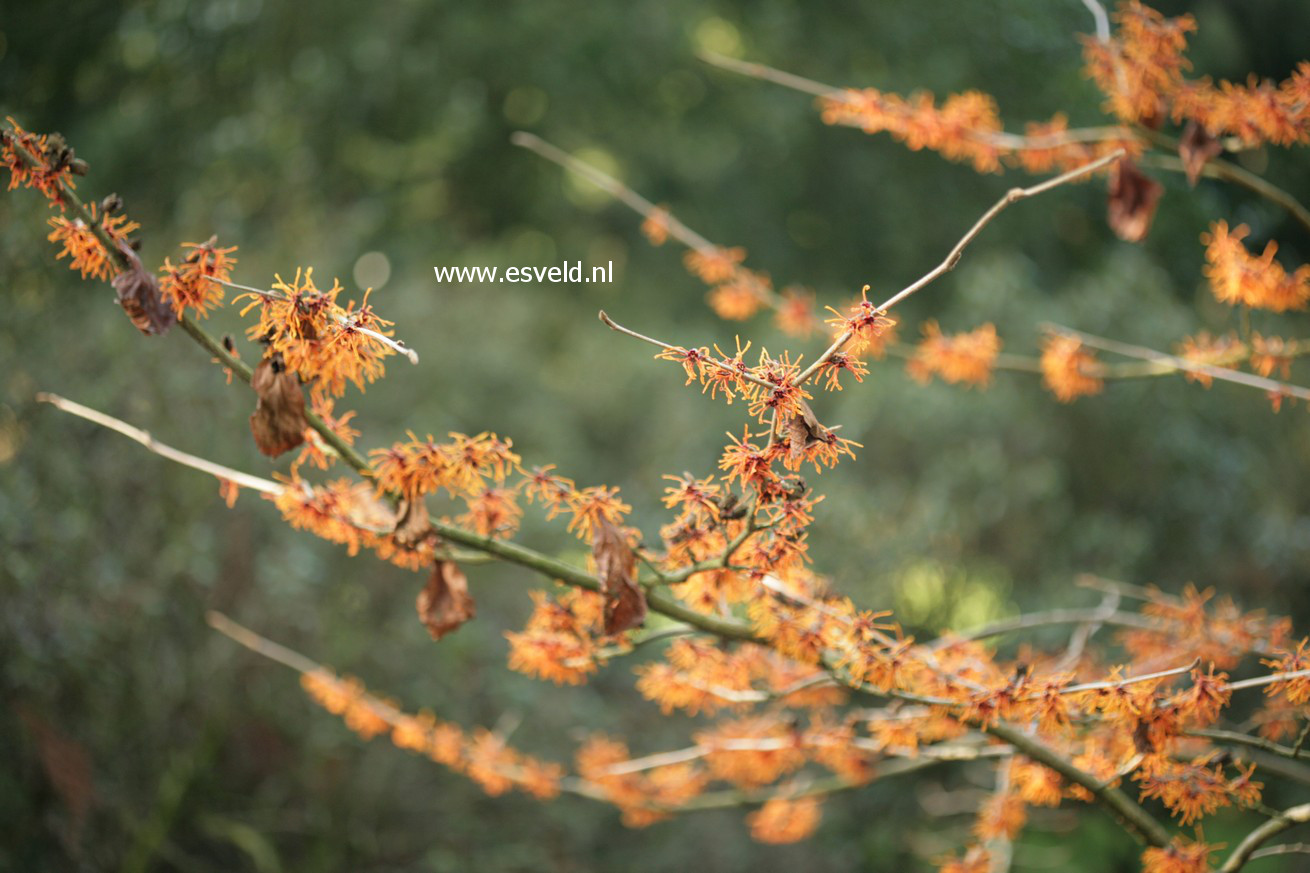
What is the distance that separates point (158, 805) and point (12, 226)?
1.86m

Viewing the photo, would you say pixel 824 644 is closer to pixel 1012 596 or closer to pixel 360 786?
pixel 360 786

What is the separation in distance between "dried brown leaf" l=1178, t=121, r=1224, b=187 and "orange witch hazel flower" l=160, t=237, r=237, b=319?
155 centimetres

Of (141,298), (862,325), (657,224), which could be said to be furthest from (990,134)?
(141,298)

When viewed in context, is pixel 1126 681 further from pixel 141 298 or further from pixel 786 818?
pixel 141 298

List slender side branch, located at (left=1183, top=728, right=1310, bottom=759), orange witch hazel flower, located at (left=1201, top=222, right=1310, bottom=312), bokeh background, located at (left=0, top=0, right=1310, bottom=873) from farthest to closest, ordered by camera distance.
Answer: bokeh background, located at (left=0, top=0, right=1310, bottom=873), orange witch hazel flower, located at (left=1201, top=222, right=1310, bottom=312), slender side branch, located at (left=1183, top=728, right=1310, bottom=759)

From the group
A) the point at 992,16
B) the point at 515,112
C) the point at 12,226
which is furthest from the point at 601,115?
the point at 12,226

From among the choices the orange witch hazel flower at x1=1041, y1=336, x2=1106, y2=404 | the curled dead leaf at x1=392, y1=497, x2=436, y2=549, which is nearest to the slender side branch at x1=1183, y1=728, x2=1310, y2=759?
the orange witch hazel flower at x1=1041, y1=336, x2=1106, y2=404

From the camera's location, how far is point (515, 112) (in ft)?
31.1

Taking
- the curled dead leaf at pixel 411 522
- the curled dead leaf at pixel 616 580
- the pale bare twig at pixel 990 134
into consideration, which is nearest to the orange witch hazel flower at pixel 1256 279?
the pale bare twig at pixel 990 134

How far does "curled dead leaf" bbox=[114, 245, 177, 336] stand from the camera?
114cm

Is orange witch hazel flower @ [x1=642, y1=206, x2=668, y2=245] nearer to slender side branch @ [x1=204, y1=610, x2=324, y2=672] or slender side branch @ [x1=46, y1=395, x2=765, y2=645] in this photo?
slender side branch @ [x1=46, y1=395, x2=765, y2=645]

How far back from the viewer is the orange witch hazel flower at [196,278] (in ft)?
3.91

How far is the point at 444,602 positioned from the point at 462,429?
4.70 metres

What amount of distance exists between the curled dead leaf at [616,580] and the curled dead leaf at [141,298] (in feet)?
1.81
